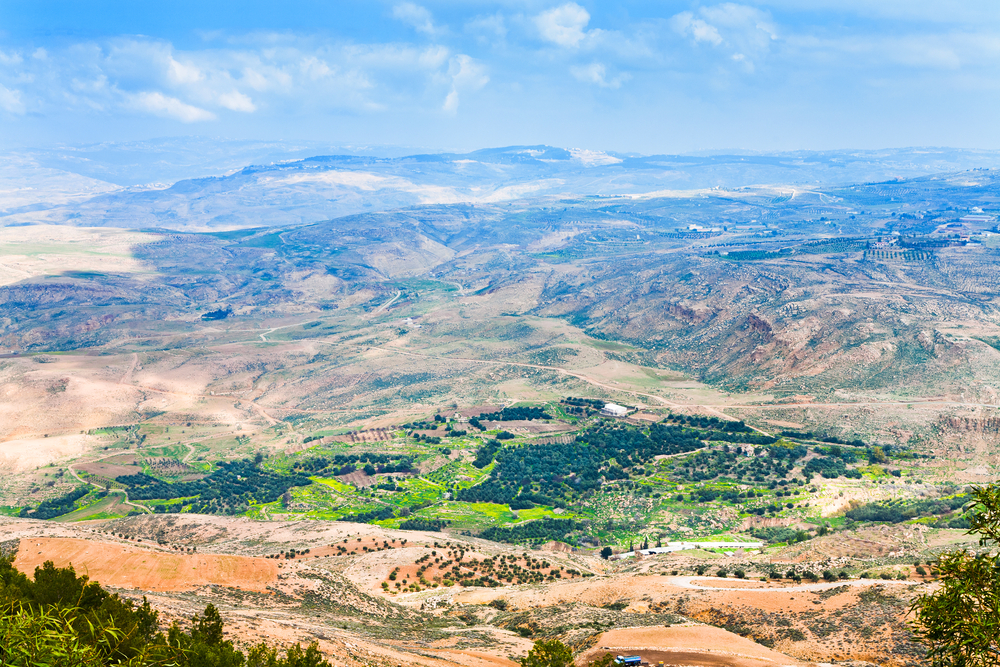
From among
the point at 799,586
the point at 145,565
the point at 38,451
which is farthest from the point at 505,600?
the point at 38,451

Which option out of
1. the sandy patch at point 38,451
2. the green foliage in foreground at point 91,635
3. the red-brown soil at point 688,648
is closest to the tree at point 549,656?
the red-brown soil at point 688,648

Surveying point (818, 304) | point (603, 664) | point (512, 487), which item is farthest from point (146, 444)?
point (818, 304)

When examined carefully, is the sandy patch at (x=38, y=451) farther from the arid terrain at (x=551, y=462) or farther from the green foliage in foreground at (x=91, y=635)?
the green foliage in foreground at (x=91, y=635)

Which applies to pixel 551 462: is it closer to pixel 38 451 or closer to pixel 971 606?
pixel 38 451

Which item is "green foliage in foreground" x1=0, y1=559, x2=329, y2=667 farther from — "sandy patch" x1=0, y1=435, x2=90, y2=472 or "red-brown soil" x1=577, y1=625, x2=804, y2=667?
"sandy patch" x1=0, y1=435, x2=90, y2=472

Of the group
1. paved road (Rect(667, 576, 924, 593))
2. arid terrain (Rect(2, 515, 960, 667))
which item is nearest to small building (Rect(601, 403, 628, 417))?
arid terrain (Rect(2, 515, 960, 667))

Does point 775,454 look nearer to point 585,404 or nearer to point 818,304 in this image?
point 585,404
